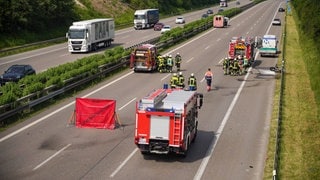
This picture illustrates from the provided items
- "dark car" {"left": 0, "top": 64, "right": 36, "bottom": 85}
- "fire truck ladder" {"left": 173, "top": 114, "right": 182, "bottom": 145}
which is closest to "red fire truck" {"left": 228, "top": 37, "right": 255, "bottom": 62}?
"dark car" {"left": 0, "top": 64, "right": 36, "bottom": 85}

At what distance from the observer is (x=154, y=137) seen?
18344mm

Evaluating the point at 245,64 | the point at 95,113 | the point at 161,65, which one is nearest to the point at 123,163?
the point at 95,113

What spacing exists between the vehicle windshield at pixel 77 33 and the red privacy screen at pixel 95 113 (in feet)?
103

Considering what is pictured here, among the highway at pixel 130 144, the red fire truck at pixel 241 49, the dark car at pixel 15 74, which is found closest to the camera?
the highway at pixel 130 144

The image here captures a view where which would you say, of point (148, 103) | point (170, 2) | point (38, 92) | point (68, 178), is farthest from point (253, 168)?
point (170, 2)

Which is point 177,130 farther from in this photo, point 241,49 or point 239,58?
point 241,49

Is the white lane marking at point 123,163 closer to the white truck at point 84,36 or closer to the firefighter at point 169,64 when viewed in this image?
the firefighter at point 169,64

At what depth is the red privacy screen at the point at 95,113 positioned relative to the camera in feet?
76.1

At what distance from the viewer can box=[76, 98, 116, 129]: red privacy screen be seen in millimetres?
23203

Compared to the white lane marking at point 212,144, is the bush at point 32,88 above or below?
above

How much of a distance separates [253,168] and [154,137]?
3.88m

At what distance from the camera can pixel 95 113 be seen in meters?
23.3

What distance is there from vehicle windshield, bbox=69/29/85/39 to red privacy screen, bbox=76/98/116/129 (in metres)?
31.3

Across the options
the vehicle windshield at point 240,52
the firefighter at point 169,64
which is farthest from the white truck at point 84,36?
the vehicle windshield at point 240,52
